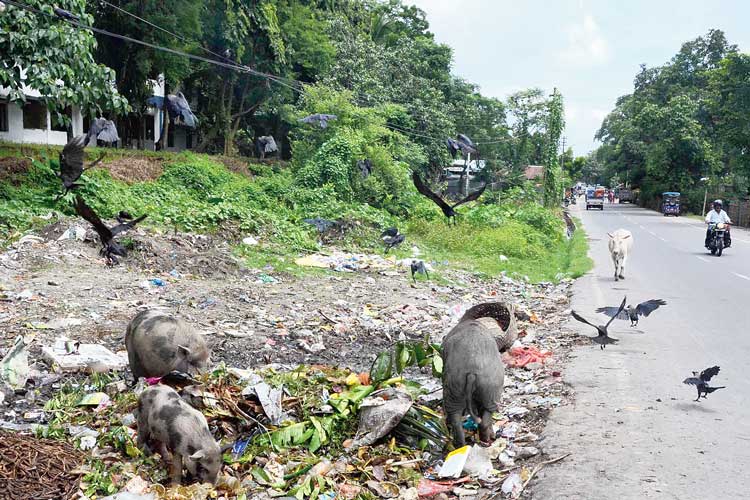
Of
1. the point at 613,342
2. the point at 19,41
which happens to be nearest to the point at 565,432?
the point at 613,342

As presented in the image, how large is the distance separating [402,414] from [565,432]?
1216mm

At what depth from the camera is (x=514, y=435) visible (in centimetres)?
511

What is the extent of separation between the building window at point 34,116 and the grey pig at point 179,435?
28.9m

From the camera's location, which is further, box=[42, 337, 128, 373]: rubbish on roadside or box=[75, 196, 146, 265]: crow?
box=[75, 196, 146, 265]: crow

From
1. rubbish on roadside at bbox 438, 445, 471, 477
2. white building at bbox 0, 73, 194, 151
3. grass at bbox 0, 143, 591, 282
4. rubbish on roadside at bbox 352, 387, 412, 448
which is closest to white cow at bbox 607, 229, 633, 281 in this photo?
grass at bbox 0, 143, 591, 282

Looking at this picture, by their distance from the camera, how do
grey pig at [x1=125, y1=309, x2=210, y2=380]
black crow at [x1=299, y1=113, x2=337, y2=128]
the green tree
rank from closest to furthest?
1. grey pig at [x1=125, y1=309, x2=210, y2=380]
2. the green tree
3. black crow at [x1=299, y1=113, x2=337, y2=128]

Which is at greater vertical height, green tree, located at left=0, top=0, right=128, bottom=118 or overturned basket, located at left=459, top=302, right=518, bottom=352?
green tree, located at left=0, top=0, right=128, bottom=118

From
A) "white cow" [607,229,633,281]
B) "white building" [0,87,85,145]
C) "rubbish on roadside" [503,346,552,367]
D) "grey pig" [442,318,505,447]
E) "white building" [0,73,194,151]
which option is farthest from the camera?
"white building" [0,87,85,145]

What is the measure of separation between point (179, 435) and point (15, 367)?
236 cm

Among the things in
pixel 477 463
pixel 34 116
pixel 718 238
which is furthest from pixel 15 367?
pixel 34 116

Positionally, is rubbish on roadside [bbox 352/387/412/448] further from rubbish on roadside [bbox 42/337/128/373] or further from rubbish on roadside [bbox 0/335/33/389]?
rubbish on roadside [bbox 0/335/33/389]

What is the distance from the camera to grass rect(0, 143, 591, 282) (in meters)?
14.8

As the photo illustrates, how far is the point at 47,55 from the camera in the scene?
536 inches

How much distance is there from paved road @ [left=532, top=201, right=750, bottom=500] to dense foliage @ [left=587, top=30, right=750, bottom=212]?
26.9 m
